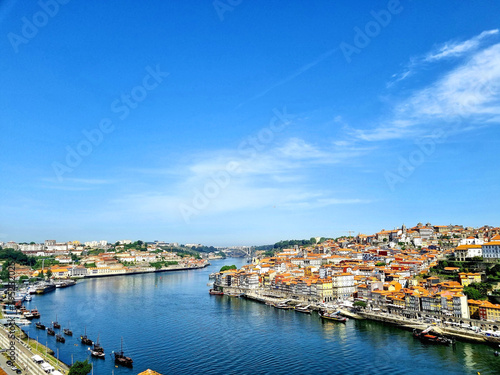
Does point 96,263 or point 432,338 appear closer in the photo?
point 432,338

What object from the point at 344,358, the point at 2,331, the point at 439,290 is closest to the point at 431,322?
the point at 439,290

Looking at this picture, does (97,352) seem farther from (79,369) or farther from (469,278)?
(469,278)

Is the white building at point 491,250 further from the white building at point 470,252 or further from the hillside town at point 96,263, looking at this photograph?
the hillside town at point 96,263

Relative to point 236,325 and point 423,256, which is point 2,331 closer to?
point 236,325

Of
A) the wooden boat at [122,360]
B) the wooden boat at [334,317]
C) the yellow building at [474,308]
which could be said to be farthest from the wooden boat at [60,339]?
the yellow building at [474,308]

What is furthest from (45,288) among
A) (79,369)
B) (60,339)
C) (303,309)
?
(79,369)
